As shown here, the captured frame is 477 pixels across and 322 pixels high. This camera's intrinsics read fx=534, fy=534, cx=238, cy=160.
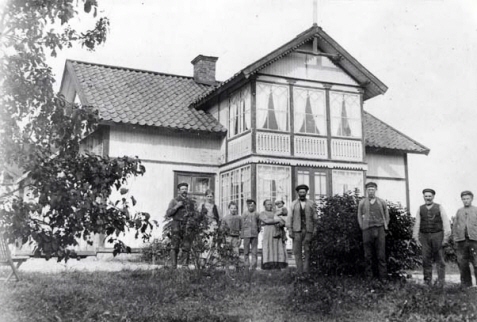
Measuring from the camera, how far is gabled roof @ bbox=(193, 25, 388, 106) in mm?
16891

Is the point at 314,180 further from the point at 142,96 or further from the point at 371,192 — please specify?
the point at 371,192

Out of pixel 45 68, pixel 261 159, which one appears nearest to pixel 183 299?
pixel 45 68

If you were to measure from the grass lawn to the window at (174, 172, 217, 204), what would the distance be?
8472mm

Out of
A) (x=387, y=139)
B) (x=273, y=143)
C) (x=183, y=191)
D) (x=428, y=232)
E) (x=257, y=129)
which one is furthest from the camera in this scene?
(x=387, y=139)

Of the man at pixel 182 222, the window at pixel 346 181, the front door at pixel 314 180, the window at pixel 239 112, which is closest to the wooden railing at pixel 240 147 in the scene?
the window at pixel 239 112

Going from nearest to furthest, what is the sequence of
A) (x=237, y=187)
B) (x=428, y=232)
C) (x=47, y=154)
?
(x=47, y=154) → (x=428, y=232) → (x=237, y=187)

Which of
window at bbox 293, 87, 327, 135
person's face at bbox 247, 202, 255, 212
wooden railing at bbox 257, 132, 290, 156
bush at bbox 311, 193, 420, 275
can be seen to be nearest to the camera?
bush at bbox 311, 193, 420, 275

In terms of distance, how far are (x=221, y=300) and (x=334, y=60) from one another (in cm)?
1236

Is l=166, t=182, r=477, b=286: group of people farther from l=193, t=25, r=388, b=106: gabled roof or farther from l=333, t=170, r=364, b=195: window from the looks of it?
l=333, t=170, r=364, b=195: window

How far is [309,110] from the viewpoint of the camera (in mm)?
18031

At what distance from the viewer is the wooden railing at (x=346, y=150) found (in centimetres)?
1809

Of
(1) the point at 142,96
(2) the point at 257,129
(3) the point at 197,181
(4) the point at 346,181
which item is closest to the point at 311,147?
(4) the point at 346,181

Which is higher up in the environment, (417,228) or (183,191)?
(183,191)

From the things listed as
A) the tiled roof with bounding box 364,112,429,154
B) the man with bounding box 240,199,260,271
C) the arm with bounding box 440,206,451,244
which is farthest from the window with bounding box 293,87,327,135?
the arm with bounding box 440,206,451,244
